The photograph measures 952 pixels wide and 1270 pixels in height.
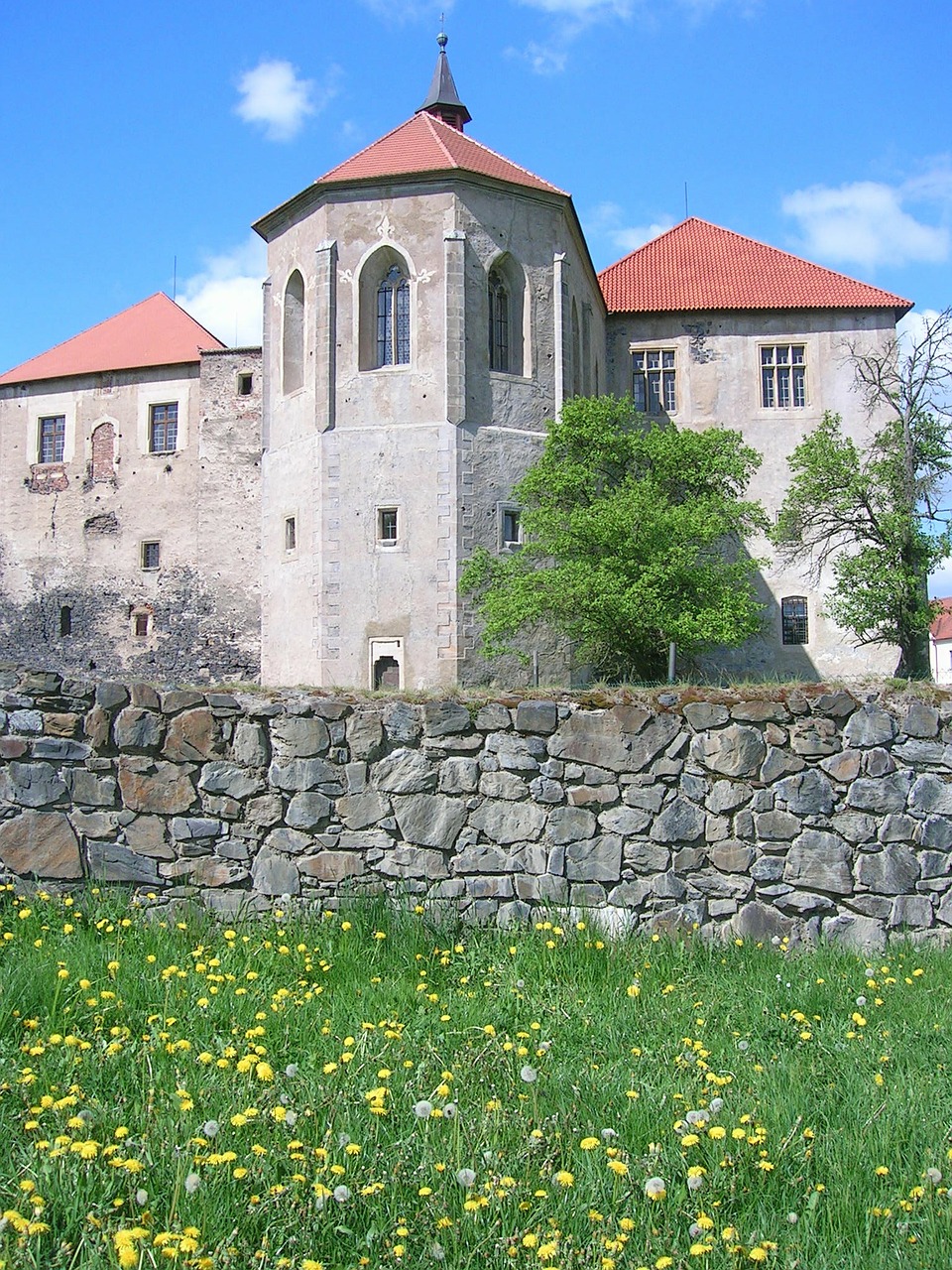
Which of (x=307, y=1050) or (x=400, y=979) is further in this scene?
(x=400, y=979)

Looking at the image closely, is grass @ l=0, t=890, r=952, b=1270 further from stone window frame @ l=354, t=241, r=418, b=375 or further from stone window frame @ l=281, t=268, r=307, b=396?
stone window frame @ l=281, t=268, r=307, b=396

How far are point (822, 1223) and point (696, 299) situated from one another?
27568 millimetres

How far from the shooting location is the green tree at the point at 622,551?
18.2 m

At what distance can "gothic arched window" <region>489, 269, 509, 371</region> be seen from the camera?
73.4ft

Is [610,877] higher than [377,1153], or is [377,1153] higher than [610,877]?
[610,877]

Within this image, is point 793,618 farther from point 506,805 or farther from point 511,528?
point 506,805

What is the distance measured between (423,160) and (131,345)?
14.8 m

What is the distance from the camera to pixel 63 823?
290 inches

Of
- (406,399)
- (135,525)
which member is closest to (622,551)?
(406,399)

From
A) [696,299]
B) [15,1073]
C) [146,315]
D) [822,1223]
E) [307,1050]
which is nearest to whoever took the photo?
[822,1223]

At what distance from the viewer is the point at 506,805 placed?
7.34 metres

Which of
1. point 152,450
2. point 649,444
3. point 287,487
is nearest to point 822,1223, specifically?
point 649,444

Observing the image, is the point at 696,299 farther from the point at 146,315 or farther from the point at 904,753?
the point at 904,753

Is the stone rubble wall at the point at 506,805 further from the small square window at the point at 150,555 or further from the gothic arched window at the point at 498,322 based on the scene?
the small square window at the point at 150,555
